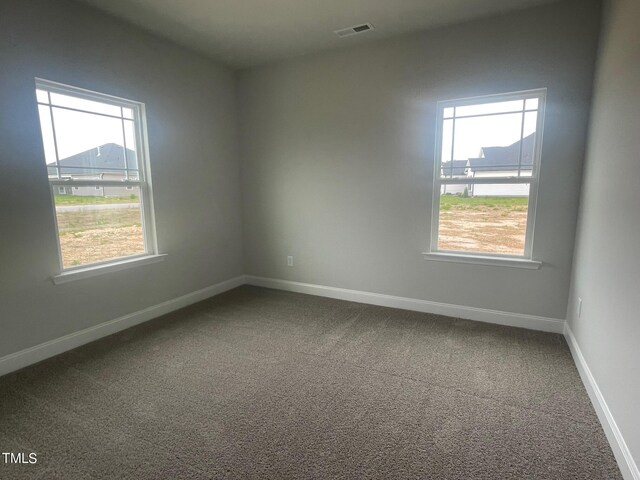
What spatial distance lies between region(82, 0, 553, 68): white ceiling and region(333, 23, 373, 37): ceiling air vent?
0.06 metres

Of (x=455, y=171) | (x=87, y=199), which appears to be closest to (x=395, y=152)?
(x=455, y=171)

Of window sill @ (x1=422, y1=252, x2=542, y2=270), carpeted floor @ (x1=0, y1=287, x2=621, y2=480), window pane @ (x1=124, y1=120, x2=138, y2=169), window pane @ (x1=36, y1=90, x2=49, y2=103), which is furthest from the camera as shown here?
window pane @ (x1=124, y1=120, x2=138, y2=169)

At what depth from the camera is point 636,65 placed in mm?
1730

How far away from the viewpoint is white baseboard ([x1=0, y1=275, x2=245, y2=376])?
7.88ft

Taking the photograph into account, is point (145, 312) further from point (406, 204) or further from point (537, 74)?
point (537, 74)

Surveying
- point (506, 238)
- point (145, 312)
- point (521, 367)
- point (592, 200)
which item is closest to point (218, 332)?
point (145, 312)

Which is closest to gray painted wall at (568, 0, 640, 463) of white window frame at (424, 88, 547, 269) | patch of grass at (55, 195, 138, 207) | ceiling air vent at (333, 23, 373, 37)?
white window frame at (424, 88, 547, 269)

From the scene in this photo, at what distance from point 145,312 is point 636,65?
13.4ft

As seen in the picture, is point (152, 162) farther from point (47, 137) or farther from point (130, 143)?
point (47, 137)

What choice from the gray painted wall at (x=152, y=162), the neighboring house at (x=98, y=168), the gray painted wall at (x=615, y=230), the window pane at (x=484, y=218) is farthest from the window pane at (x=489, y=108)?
the neighboring house at (x=98, y=168)

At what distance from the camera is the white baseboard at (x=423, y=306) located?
3016 mm

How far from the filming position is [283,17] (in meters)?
2.89

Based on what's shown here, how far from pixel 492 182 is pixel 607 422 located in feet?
6.56

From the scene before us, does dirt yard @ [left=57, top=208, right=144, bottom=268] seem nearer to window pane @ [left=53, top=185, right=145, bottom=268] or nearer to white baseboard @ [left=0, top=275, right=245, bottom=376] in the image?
window pane @ [left=53, top=185, right=145, bottom=268]
